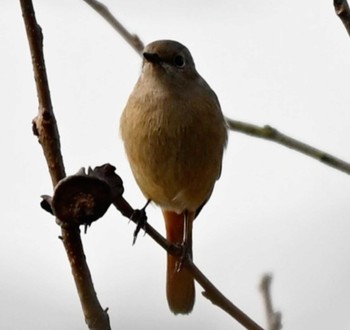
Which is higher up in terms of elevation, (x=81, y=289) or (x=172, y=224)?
(x=172, y=224)

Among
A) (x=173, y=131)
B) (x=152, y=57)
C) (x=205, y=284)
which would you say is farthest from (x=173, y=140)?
(x=205, y=284)

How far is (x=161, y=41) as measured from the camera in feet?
15.3

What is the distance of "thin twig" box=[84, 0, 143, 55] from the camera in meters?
3.40

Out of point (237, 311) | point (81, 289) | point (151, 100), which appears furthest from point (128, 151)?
point (81, 289)

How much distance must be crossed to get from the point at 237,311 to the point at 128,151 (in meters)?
2.38

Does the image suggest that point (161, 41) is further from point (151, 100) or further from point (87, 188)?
point (87, 188)

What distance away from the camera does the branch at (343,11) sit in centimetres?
229

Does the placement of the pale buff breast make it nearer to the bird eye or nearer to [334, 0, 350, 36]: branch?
the bird eye

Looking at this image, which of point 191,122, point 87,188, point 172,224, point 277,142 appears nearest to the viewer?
point 87,188

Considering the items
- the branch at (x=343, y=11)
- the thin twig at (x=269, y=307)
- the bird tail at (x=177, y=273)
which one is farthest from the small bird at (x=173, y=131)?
the branch at (x=343, y=11)

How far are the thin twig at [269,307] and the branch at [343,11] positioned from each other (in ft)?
3.54

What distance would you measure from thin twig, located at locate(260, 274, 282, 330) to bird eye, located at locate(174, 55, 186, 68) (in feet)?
6.22

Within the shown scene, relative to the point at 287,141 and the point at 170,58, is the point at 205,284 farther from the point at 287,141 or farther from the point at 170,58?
the point at 170,58

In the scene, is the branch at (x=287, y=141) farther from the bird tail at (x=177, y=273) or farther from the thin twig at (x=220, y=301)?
the bird tail at (x=177, y=273)
